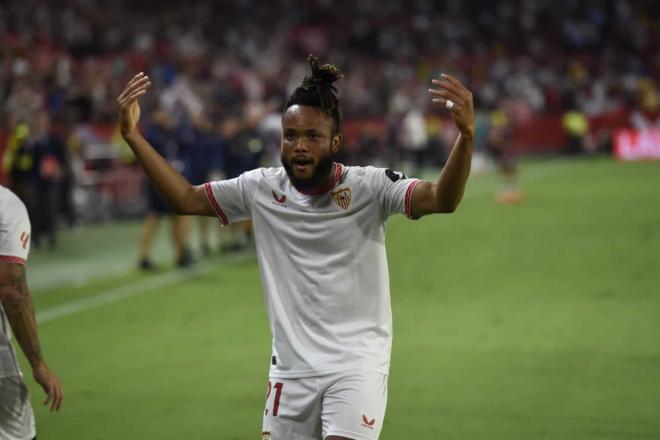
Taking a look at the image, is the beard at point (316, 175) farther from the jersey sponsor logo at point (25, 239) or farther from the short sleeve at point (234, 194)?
the jersey sponsor logo at point (25, 239)

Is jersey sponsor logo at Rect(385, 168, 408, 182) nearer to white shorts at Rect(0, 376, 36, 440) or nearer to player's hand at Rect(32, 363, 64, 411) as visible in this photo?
player's hand at Rect(32, 363, 64, 411)

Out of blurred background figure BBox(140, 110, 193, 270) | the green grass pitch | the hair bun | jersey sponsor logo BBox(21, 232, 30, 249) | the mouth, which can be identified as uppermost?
the hair bun

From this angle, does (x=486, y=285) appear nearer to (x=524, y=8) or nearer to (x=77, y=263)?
(x=77, y=263)

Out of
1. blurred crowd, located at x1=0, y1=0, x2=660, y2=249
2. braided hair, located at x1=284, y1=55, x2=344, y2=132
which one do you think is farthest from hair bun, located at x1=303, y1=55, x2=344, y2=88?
blurred crowd, located at x1=0, y1=0, x2=660, y2=249

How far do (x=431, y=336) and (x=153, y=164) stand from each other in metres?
6.89

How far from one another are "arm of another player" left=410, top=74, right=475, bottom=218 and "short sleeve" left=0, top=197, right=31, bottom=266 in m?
1.78

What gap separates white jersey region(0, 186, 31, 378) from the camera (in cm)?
486

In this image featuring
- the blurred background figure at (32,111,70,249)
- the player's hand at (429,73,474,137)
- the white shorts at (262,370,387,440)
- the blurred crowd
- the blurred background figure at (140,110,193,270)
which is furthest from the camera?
the blurred crowd

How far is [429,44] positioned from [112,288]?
30.7m

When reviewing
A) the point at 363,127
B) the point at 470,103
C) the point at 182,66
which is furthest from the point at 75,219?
the point at 470,103

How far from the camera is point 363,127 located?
117ft

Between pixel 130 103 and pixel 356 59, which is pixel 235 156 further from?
pixel 356 59

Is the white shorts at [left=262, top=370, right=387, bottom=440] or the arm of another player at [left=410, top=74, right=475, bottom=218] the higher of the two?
the arm of another player at [left=410, top=74, right=475, bottom=218]

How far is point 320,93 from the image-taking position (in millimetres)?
5020
